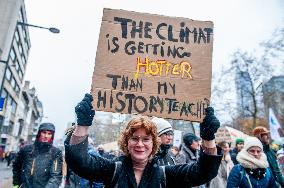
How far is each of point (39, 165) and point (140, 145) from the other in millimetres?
3403

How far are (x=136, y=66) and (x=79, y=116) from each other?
121cm

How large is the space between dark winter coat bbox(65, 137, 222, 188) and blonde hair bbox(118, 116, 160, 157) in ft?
0.39

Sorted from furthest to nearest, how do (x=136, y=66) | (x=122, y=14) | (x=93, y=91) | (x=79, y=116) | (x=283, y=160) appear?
(x=283, y=160) → (x=122, y=14) → (x=136, y=66) → (x=93, y=91) → (x=79, y=116)

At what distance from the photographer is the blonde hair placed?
2.67 metres

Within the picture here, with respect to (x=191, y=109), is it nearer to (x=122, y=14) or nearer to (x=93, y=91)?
(x=93, y=91)

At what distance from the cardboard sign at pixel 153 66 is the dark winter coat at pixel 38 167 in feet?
8.78

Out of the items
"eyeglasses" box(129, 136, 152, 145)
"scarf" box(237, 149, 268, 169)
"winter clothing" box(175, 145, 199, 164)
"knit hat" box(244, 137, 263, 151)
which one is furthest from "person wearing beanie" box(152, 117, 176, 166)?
"eyeglasses" box(129, 136, 152, 145)

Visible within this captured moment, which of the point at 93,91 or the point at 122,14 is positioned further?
the point at 122,14

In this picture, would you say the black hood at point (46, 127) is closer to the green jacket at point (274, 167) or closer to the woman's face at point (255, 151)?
the woman's face at point (255, 151)

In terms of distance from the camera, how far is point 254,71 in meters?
27.8

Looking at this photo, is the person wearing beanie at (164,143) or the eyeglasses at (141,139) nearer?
the eyeglasses at (141,139)

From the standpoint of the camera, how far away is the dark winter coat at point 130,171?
2416 millimetres

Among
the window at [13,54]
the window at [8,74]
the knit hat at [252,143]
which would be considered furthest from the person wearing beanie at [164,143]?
the window at [8,74]

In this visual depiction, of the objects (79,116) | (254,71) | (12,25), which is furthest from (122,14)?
(12,25)
